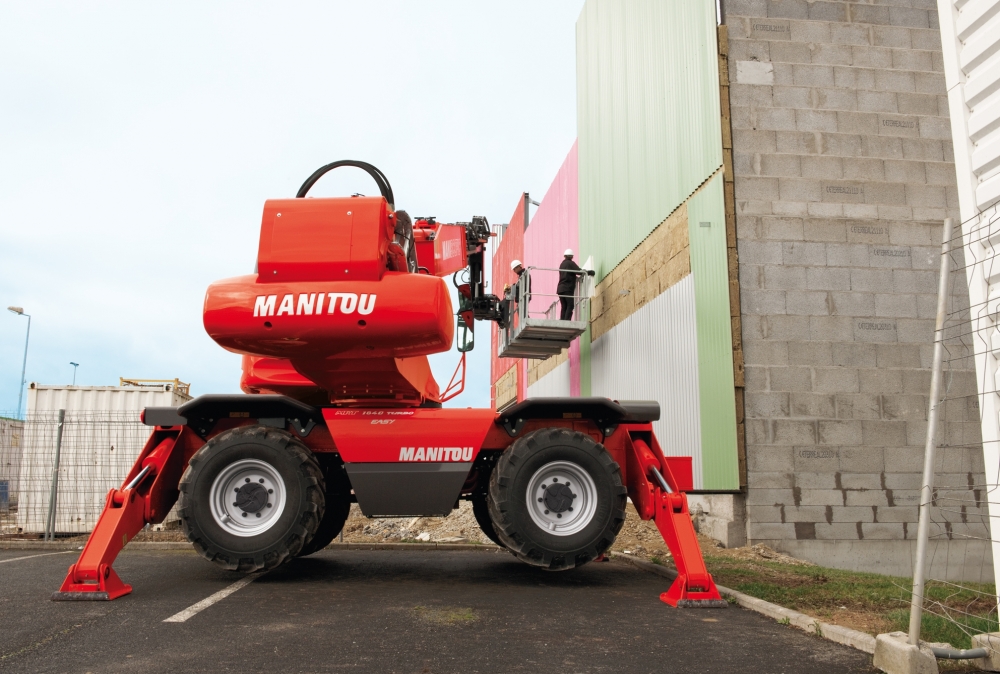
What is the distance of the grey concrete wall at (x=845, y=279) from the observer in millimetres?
10602

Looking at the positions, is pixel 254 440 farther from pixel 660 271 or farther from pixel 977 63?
pixel 660 271

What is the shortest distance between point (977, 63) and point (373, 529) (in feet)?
35.0

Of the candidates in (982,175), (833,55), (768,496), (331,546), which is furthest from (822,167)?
(331,546)

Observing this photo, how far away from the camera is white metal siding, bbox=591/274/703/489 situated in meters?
12.0

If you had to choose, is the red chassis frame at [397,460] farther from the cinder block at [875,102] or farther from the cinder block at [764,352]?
the cinder block at [875,102]

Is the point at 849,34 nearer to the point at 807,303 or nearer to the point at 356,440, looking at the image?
the point at 807,303

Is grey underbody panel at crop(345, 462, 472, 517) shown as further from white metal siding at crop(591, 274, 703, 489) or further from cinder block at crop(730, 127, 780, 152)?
cinder block at crop(730, 127, 780, 152)

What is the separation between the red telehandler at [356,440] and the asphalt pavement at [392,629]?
1.37 ft

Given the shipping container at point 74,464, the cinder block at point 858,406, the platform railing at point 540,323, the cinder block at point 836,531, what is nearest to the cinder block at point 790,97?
the cinder block at point 858,406

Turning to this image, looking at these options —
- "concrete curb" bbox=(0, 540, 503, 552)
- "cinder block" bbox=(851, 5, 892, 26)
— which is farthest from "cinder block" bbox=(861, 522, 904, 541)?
"cinder block" bbox=(851, 5, 892, 26)

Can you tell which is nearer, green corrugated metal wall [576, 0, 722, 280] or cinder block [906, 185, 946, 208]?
cinder block [906, 185, 946, 208]

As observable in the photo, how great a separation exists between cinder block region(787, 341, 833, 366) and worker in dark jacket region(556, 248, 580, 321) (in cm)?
608

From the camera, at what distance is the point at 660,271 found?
1366cm

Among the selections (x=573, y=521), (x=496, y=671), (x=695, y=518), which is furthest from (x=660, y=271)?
(x=496, y=671)
